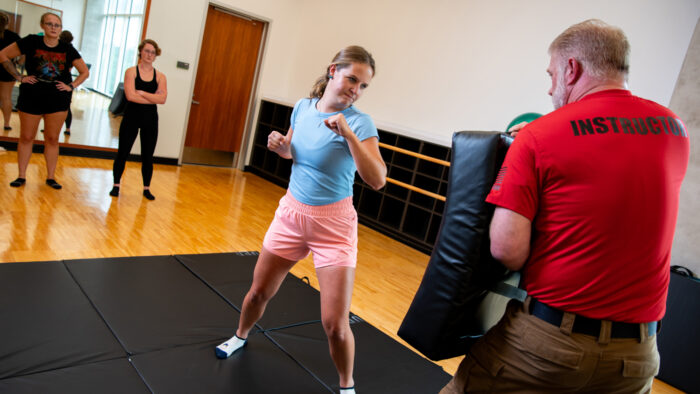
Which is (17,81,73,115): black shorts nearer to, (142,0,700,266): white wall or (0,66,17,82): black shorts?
(0,66,17,82): black shorts

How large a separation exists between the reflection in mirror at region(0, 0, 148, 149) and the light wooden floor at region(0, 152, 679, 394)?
436mm

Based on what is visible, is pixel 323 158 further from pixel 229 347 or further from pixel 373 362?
pixel 373 362

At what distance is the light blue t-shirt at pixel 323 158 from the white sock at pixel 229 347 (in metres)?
0.84

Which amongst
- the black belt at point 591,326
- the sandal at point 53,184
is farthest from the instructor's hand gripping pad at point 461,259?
the sandal at point 53,184

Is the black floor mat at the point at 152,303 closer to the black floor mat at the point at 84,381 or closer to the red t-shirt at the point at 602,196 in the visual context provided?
the black floor mat at the point at 84,381

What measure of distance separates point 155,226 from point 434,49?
3784 millimetres

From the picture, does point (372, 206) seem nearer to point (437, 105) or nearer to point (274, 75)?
point (437, 105)

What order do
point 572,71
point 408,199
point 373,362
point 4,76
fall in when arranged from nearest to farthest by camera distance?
point 572,71 → point 373,362 → point 4,76 → point 408,199

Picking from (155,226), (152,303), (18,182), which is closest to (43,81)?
(18,182)

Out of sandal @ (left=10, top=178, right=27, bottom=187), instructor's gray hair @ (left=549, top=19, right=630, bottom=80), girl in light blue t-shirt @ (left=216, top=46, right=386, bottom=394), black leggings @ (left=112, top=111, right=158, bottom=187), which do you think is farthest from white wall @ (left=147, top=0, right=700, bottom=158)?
instructor's gray hair @ (left=549, top=19, right=630, bottom=80)

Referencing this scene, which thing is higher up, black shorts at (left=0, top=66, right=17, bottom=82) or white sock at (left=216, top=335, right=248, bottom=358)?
black shorts at (left=0, top=66, right=17, bottom=82)

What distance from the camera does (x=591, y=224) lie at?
1009 millimetres

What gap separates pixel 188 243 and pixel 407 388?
2294mm

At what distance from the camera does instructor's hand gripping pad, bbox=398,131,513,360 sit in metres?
1.15
